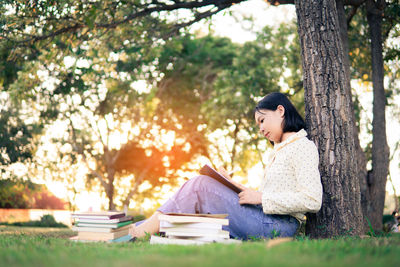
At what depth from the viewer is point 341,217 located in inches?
140

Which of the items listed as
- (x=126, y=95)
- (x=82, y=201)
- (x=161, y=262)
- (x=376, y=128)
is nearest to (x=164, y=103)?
(x=126, y=95)

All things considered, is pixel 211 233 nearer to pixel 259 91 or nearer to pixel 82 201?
pixel 259 91

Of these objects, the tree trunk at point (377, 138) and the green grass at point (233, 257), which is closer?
the green grass at point (233, 257)

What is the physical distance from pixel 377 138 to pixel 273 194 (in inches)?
170

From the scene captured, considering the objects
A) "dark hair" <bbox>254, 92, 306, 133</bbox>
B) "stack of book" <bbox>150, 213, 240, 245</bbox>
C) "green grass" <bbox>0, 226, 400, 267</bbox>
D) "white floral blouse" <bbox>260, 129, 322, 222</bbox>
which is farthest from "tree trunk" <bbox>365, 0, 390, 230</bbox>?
"green grass" <bbox>0, 226, 400, 267</bbox>

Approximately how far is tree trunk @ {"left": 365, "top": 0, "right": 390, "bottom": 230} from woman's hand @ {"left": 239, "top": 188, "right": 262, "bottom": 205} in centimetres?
388

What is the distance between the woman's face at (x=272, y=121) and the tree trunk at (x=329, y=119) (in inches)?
16.0

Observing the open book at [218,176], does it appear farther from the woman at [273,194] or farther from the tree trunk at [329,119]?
the tree trunk at [329,119]

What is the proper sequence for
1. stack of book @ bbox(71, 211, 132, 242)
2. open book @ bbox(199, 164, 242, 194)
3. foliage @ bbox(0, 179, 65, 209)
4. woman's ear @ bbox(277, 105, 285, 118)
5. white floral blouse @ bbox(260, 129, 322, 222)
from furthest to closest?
foliage @ bbox(0, 179, 65, 209), woman's ear @ bbox(277, 105, 285, 118), open book @ bbox(199, 164, 242, 194), stack of book @ bbox(71, 211, 132, 242), white floral blouse @ bbox(260, 129, 322, 222)

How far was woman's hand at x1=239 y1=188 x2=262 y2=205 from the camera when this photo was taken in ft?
11.0

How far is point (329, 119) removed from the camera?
376 cm

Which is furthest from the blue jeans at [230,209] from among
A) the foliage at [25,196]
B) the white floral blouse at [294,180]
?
the foliage at [25,196]

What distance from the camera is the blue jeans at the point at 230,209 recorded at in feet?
11.0

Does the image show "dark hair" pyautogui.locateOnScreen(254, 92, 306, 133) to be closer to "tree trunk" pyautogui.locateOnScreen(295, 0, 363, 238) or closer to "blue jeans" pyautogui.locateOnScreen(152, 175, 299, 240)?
"tree trunk" pyautogui.locateOnScreen(295, 0, 363, 238)
